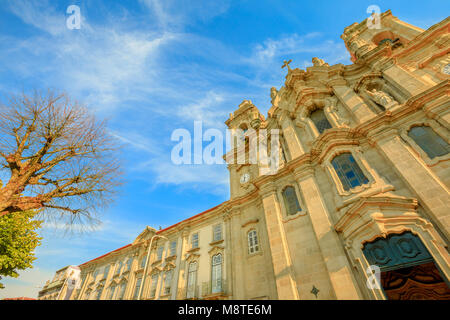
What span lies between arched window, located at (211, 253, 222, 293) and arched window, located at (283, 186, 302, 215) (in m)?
7.34

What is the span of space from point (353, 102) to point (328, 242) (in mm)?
9977

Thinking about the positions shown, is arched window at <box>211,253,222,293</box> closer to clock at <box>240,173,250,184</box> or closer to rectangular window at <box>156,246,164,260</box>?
clock at <box>240,173,250,184</box>

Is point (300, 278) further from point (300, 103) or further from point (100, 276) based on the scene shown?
point (100, 276)

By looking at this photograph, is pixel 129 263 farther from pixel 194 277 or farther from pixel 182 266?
pixel 194 277

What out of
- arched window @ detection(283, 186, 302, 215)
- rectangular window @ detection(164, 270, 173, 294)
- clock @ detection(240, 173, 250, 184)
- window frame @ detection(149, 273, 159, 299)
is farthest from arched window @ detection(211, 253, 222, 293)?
arched window @ detection(283, 186, 302, 215)

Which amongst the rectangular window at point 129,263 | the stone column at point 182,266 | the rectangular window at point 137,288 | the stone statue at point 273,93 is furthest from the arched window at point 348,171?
the rectangular window at point 129,263

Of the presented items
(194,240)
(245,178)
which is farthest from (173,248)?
(245,178)

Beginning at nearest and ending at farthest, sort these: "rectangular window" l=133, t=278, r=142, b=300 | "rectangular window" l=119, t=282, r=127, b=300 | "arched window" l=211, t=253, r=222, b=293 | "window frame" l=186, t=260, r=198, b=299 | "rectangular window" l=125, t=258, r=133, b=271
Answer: "arched window" l=211, t=253, r=222, b=293, "window frame" l=186, t=260, r=198, b=299, "rectangular window" l=133, t=278, r=142, b=300, "rectangular window" l=119, t=282, r=127, b=300, "rectangular window" l=125, t=258, r=133, b=271

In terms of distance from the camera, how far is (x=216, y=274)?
16688 millimetres

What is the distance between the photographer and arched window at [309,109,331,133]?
16.1m

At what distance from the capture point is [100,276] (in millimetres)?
28375

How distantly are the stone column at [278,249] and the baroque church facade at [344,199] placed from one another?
0.07m
